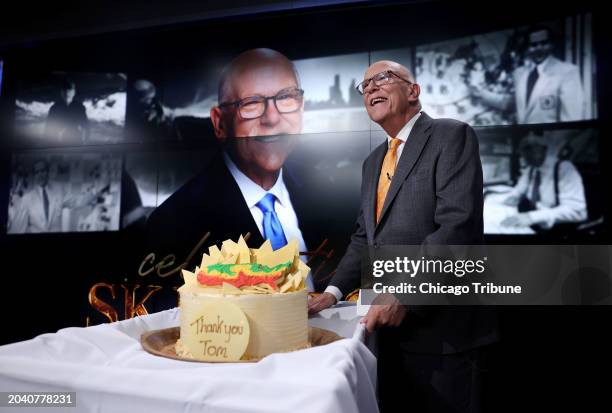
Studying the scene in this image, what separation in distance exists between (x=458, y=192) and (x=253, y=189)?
1.82m

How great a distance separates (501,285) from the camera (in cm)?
255

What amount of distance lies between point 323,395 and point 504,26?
106 inches

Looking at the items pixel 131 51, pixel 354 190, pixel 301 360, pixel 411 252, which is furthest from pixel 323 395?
pixel 131 51

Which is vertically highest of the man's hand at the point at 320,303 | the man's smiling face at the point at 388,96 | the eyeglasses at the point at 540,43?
the eyeglasses at the point at 540,43

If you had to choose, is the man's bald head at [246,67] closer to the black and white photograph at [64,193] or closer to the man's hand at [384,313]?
the black and white photograph at [64,193]

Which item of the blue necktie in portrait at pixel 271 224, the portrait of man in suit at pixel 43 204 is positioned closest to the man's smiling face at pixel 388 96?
the blue necktie in portrait at pixel 271 224

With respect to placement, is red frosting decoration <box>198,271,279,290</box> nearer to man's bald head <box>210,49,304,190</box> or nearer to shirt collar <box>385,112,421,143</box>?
shirt collar <box>385,112,421,143</box>

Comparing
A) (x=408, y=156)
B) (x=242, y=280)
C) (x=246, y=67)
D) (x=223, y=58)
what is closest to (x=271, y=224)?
(x=246, y=67)

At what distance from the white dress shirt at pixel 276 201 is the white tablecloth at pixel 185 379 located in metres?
2.08

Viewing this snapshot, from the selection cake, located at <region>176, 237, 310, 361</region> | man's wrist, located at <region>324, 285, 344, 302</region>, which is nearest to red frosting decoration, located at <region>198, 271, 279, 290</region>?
cake, located at <region>176, 237, 310, 361</region>

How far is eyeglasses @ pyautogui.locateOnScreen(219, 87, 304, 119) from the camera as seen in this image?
2.88 metres

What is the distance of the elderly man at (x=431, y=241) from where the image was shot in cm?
125

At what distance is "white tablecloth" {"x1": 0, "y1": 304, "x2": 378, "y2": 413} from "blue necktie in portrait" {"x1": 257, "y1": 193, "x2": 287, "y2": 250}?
2066 millimetres

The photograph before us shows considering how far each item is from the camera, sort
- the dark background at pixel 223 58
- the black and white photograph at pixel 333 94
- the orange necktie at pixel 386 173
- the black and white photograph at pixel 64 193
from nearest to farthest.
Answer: the orange necktie at pixel 386 173
the dark background at pixel 223 58
the black and white photograph at pixel 333 94
the black and white photograph at pixel 64 193
